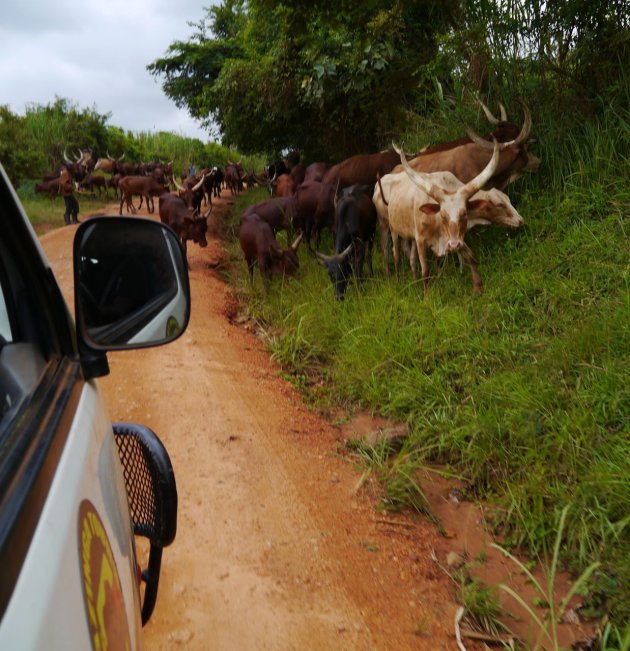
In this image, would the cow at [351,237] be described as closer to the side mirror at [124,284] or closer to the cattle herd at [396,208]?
the cattle herd at [396,208]

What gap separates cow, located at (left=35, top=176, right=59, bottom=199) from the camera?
17.8 metres

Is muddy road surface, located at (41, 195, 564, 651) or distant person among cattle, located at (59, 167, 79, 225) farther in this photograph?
distant person among cattle, located at (59, 167, 79, 225)

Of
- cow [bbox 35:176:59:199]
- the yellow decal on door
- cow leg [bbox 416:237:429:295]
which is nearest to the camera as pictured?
the yellow decal on door

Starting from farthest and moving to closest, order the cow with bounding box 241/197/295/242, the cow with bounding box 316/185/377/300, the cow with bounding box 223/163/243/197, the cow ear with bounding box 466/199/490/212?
the cow with bounding box 223/163/243/197
the cow with bounding box 241/197/295/242
the cow with bounding box 316/185/377/300
the cow ear with bounding box 466/199/490/212

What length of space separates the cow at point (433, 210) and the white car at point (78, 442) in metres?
5.03

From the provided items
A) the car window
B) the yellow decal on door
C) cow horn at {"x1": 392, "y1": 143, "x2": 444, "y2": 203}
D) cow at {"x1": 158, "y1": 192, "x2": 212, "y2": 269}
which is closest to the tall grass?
cow horn at {"x1": 392, "y1": 143, "x2": 444, "y2": 203}

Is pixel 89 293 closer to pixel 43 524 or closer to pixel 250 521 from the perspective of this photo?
pixel 43 524

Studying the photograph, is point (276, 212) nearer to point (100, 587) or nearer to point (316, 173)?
point (316, 173)

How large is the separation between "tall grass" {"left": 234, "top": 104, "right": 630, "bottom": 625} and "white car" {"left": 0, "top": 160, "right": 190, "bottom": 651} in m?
2.44

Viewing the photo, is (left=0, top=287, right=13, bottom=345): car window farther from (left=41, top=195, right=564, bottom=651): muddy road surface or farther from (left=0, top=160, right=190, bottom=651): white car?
(left=41, top=195, right=564, bottom=651): muddy road surface

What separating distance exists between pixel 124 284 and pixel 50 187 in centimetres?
1803

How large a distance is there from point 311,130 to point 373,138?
1.83 m

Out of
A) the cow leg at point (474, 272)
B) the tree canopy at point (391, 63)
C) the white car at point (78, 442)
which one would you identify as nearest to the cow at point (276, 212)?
the tree canopy at point (391, 63)

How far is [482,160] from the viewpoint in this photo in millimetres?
7828
